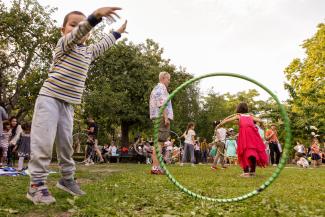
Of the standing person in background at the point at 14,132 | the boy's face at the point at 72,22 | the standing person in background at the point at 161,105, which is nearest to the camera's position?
the boy's face at the point at 72,22

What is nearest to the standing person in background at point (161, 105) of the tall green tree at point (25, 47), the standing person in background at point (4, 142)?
the standing person in background at point (4, 142)

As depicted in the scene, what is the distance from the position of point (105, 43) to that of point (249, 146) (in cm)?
516

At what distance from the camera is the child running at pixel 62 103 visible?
14.5 feet

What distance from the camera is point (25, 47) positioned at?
24.2 metres

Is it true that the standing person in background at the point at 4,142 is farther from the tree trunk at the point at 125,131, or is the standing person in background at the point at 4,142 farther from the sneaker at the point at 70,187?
the tree trunk at the point at 125,131

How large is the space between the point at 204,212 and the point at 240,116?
5844mm

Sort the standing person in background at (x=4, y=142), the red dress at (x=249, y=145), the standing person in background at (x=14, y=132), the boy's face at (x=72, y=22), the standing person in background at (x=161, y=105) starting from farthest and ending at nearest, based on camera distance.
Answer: the standing person in background at (x=14, y=132) < the standing person in background at (x=4, y=142) < the red dress at (x=249, y=145) < the standing person in background at (x=161, y=105) < the boy's face at (x=72, y=22)

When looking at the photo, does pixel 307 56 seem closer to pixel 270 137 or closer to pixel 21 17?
pixel 270 137

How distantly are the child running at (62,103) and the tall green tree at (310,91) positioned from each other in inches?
1341

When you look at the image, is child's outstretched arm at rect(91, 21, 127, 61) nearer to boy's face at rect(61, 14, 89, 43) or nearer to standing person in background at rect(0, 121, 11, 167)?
boy's face at rect(61, 14, 89, 43)

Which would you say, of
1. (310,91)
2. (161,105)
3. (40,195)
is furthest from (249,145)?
(310,91)

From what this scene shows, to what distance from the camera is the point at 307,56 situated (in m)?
38.7

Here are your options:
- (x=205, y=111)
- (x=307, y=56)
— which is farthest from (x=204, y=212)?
(x=205, y=111)

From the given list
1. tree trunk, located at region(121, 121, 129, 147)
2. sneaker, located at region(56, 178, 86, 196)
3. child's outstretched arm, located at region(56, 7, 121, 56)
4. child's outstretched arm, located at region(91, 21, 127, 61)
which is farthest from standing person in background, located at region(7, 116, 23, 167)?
tree trunk, located at region(121, 121, 129, 147)
